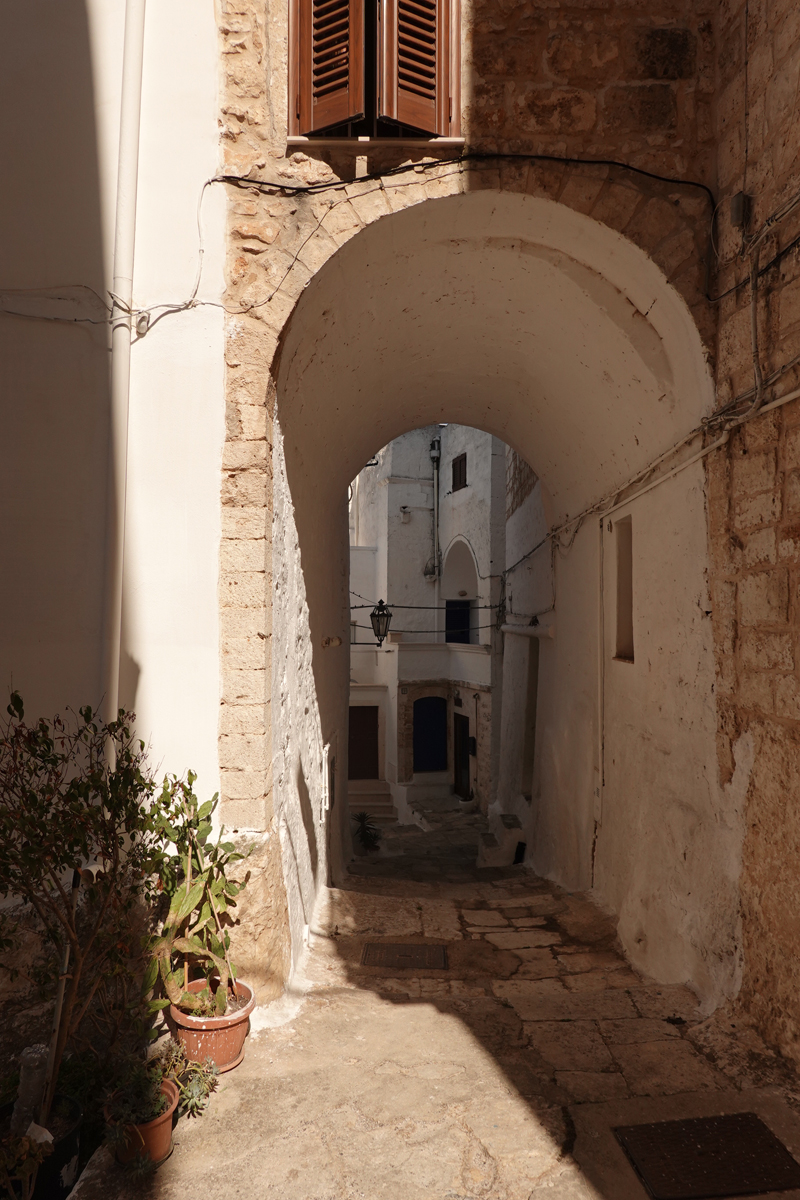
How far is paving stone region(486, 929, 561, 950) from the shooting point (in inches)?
→ 183

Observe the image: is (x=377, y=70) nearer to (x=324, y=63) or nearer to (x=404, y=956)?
(x=324, y=63)

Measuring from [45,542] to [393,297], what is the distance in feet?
8.24

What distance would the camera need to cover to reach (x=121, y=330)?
11.5ft

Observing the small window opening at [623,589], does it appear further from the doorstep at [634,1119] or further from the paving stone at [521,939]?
the doorstep at [634,1119]

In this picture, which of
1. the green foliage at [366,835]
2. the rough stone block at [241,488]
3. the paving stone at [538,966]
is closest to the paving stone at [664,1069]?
the paving stone at [538,966]

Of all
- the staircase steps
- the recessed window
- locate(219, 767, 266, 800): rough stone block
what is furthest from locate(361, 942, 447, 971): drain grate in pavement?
the recessed window

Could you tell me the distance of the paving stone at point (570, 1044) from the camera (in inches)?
124

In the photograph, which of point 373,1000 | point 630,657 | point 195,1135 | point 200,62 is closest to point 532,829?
point 630,657

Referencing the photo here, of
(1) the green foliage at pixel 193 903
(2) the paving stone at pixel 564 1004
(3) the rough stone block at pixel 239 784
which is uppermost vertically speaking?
(3) the rough stone block at pixel 239 784

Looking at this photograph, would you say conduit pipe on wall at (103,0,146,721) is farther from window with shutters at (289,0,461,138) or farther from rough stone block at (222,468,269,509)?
window with shutters at (289,0,461,138)

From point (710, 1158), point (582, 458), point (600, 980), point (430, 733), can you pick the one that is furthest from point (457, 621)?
point (710, 1158)

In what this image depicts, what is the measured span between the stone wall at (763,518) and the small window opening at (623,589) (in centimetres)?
164

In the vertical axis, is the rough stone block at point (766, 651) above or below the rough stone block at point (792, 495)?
below

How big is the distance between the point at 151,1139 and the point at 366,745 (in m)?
16.0
